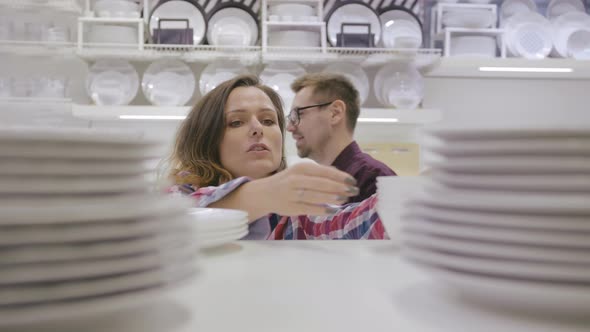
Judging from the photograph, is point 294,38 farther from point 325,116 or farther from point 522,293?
point 522,293

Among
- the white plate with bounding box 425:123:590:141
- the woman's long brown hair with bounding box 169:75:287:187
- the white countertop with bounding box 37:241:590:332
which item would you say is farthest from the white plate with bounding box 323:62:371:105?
the white plate with bounding box 425:123:590:141

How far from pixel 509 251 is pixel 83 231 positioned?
0.79 feet

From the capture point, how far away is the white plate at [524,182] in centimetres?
30

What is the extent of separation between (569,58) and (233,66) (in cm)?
178

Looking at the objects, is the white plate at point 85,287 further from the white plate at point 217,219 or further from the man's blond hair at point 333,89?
the man's blond hair at point 333,89

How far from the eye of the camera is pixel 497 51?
102 inches

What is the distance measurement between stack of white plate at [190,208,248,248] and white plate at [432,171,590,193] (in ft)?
1.07

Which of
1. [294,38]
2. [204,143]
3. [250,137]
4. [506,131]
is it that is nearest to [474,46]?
[294,38]

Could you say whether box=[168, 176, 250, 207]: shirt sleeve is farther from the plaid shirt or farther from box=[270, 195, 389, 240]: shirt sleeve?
box=[270, 195, 389, 240]: shirt sleeve

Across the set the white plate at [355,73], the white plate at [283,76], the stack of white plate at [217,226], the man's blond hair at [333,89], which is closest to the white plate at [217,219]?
the stack of white plate at [217,226]

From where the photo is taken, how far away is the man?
242 cm

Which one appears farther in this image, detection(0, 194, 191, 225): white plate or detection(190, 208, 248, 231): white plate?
detection(190, 208, 248, 231): white plate

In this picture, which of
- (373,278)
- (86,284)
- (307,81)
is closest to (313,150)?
(307,81)

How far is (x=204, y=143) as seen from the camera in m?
1.66
